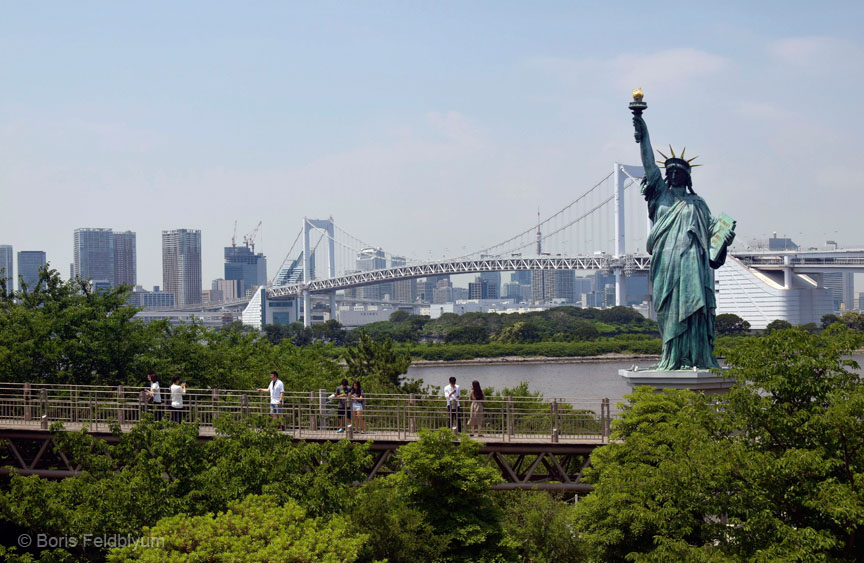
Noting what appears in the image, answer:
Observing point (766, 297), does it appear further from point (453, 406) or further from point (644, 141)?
point (453, 406)

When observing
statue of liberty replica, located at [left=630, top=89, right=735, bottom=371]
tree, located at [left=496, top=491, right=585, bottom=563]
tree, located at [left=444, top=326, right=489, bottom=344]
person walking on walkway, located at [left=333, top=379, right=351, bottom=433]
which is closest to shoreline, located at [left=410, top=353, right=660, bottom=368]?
tree, located at [left=444, top=326, right=489, bottom=344]

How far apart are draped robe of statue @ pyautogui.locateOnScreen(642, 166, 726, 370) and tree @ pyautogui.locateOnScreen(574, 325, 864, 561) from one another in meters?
7.29

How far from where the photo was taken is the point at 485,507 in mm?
11477

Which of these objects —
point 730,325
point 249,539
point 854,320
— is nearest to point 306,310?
point 730,325

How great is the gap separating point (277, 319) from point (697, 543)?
112m

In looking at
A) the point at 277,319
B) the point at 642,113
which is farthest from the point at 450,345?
the point at 642,113

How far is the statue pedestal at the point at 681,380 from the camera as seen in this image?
17469mm

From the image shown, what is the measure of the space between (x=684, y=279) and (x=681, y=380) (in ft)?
6.24

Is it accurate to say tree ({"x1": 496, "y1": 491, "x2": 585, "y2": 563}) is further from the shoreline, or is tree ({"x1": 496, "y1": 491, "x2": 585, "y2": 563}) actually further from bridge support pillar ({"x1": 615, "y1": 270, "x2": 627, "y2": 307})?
bridge support pillar ({"x1": 615, "y1": 270, "x2": 627, "y2": 307})

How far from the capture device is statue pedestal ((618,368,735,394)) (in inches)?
688

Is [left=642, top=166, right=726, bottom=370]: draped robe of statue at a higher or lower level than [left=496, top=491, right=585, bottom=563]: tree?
higher

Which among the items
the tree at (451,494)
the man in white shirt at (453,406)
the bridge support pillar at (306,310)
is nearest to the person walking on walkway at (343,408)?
the man in white shirt at (453,406)

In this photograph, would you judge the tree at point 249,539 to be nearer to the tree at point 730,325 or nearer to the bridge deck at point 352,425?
the bridge deck at point 352,425

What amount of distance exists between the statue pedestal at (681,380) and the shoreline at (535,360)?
171 ft
